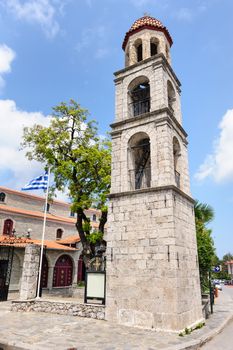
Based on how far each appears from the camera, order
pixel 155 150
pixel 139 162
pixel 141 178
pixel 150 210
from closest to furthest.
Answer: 1. pixel 150 210
2. pixel 155 150
3. pixel 141 178
4. pixel 139 162

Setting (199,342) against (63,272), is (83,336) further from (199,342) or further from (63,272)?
(63,272)

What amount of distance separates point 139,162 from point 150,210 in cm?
328

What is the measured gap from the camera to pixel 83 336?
7516 mm

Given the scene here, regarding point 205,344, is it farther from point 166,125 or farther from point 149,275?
point 166,125

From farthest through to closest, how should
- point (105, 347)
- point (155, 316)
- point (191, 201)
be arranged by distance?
point (191, 201) → point (155, 316) → point (105, 347)

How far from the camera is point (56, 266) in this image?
2297 cm

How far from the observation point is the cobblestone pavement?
21.9ft

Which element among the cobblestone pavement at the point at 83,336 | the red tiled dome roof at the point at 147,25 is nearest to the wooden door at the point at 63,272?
the cobblestone pavement at the point at 83,336

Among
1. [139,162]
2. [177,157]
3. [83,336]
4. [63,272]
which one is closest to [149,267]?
[83,336]

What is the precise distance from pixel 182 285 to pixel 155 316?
4.49 ft

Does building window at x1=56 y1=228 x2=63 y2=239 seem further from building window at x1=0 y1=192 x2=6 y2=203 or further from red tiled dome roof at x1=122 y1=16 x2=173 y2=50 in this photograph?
red tiled dome roof at x1=122 y1=16 x2=173 y2=50

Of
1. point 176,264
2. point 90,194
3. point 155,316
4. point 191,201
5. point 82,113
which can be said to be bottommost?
point 155,316

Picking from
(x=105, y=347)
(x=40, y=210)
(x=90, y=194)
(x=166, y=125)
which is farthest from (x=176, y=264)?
(x=40, y=210)

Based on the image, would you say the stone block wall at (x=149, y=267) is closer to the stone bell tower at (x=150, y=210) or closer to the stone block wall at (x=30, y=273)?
the stone bell tower at (x=150, y=210)
